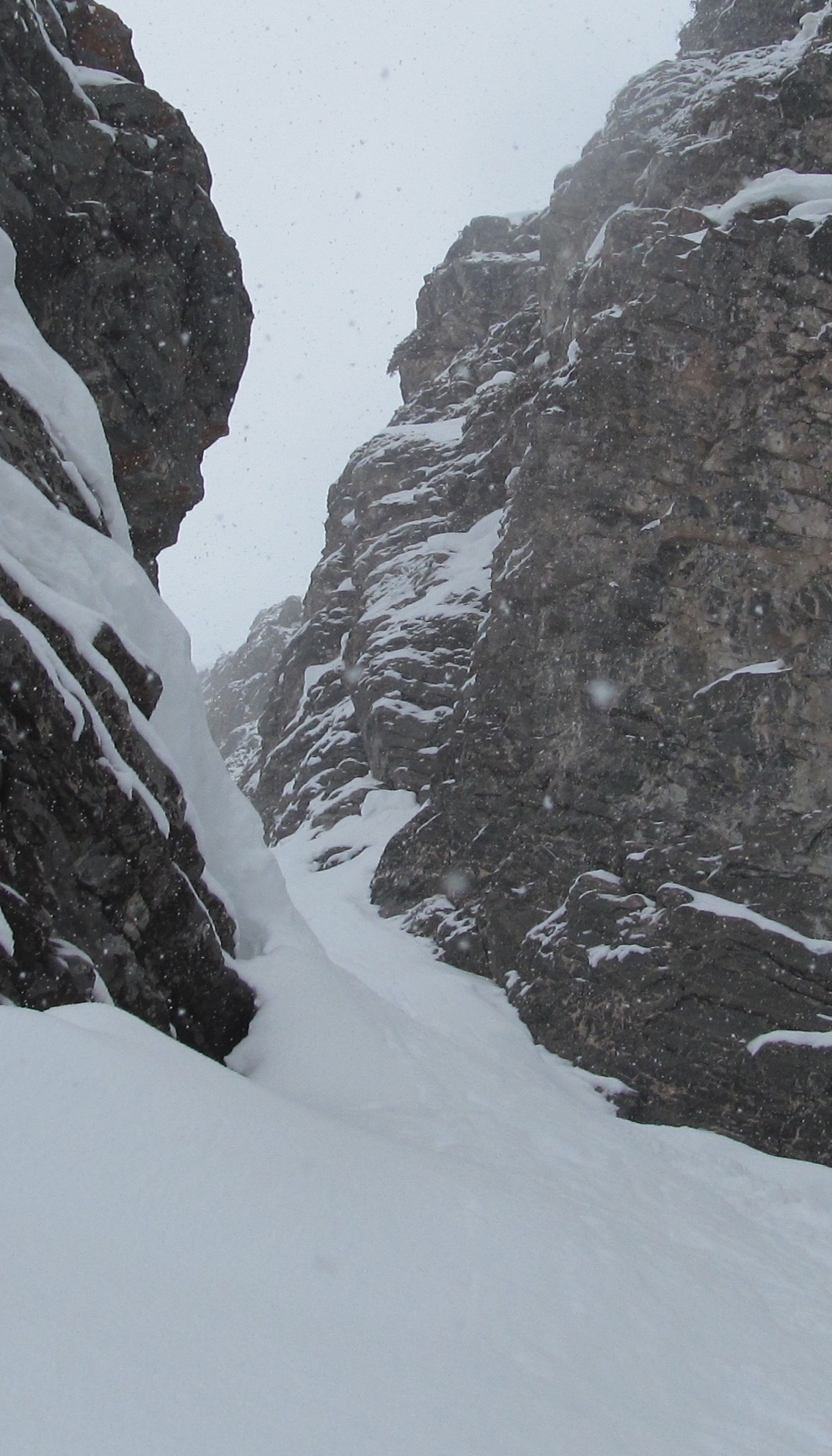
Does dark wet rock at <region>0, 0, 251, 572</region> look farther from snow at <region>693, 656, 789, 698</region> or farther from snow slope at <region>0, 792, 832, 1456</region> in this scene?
snow slope at <region>0, 792, 832, 1456</region>

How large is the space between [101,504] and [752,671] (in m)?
9.36

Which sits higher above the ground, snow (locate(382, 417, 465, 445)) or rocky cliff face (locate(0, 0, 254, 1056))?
snow (locate(382, 417, 465, 445))

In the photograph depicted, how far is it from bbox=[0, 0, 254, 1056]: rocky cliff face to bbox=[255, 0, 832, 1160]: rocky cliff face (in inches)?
252

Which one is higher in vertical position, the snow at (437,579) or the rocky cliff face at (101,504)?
the snow at (437,579)

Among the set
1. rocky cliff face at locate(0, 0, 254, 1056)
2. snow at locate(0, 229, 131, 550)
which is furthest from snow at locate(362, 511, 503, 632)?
snow at locate(0, 229, 131, 550)

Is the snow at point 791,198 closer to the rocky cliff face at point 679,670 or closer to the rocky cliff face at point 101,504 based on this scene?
the rocky cliff face at point 679,670

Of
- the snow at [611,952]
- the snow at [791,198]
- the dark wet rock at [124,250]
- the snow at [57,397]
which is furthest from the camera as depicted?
the snow at [791,198]

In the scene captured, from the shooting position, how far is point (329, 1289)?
3562mm

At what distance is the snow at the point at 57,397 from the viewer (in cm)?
955

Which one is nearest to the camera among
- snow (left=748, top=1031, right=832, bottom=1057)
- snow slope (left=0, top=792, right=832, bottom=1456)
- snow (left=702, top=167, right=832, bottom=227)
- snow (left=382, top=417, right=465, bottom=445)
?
snow slope (left=0, top=792, right=832, bottom=1456)

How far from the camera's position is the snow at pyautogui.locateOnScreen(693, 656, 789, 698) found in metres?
14.8

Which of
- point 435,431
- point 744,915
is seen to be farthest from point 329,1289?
point 435,431

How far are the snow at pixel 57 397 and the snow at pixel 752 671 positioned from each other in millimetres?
8684

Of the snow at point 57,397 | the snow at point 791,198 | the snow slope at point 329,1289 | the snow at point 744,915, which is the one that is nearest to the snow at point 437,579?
the snow at point 791,198
